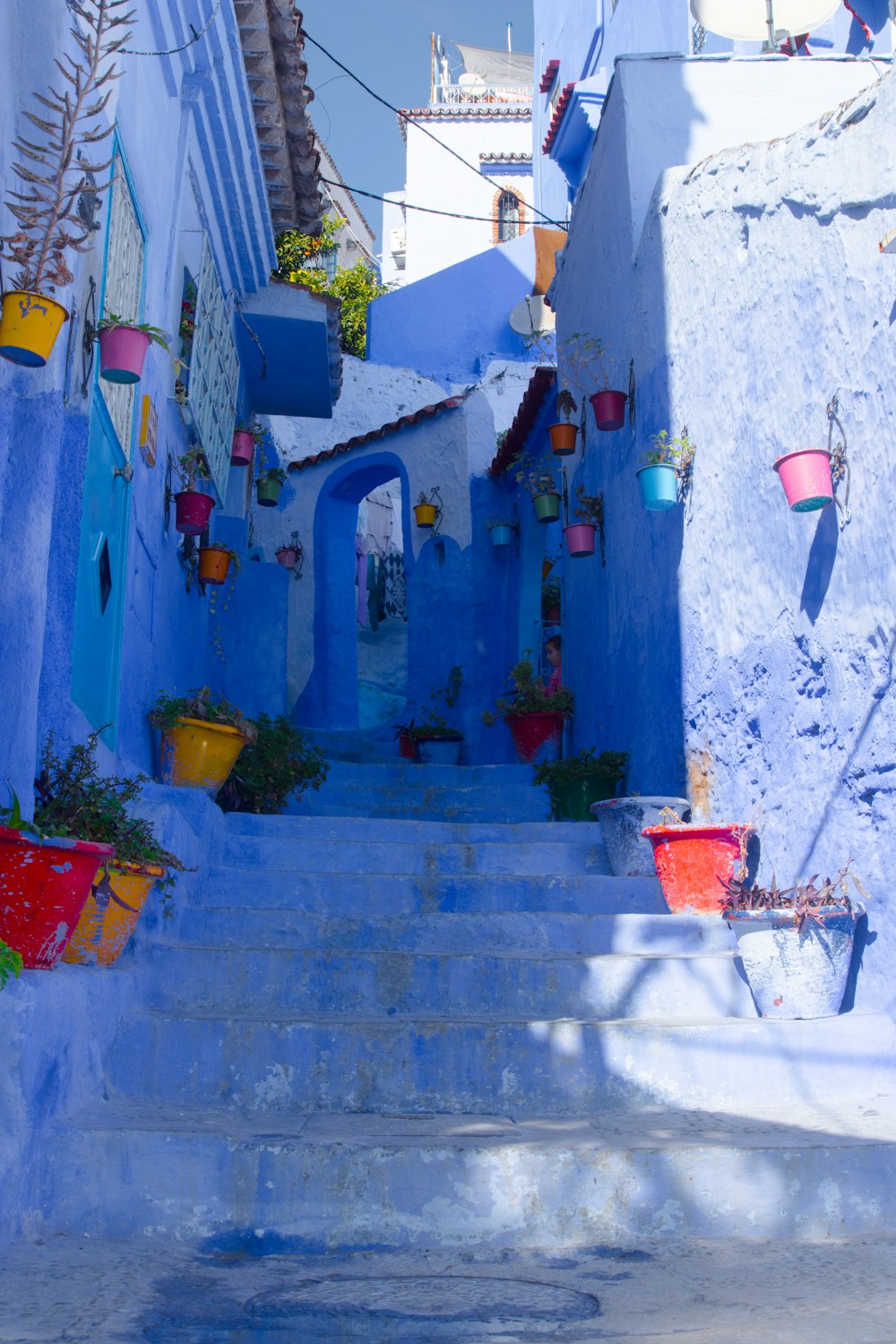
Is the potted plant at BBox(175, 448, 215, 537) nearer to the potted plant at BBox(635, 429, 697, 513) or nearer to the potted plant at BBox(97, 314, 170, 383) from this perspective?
the potted plant at BBox(97, 314, 170, 383)

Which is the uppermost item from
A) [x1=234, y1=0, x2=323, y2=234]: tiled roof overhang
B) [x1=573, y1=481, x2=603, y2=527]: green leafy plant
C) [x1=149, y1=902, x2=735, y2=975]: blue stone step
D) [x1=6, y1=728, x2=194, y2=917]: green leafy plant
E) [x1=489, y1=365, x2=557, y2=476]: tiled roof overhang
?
[x1=234, y1=0, x2=323, y2=234]: tiled roof overhang

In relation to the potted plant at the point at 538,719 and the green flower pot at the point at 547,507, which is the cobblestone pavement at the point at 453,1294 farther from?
the green flower pot at the point at 547,507

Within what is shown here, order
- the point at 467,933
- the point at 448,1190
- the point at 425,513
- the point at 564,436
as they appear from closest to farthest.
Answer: the point at 448,1190, the point at 467,933, the point at 564,436, the point at 425,513

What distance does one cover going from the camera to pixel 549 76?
1534 cm

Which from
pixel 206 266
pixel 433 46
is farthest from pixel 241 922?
pixel 433 46

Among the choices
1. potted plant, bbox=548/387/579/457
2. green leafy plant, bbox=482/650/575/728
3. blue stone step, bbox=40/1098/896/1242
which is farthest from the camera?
green leafy plant, bbox=482/650/575/728

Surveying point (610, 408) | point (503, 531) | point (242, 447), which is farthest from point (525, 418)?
point (610, 408)

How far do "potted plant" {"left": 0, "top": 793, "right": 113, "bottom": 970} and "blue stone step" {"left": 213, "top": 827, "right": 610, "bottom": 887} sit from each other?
7.20ft

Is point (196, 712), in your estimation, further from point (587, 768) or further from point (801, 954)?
point (801, 954)

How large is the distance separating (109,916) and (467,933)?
1525 mm

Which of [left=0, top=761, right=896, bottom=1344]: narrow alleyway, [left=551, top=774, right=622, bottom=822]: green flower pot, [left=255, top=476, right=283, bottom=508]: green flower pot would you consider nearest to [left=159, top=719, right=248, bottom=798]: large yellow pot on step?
[left=0, top=761, right=896, bottom=1344]: narrow alleyway

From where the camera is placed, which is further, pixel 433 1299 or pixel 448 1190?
pixel 448 1190

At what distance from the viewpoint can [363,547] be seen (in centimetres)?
1822

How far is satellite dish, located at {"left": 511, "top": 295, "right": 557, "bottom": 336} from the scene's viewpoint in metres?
15.1
